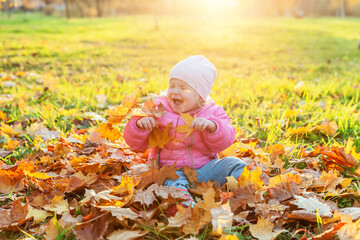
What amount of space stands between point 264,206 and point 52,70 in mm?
5192

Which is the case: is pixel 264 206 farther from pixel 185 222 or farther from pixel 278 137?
pixel 278 137

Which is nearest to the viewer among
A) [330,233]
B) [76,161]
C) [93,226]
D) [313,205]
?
[330,233]

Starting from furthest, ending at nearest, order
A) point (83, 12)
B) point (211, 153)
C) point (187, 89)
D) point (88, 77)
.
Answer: point (83, 12), point (88, 77), point (211, 153), point (187, 89)

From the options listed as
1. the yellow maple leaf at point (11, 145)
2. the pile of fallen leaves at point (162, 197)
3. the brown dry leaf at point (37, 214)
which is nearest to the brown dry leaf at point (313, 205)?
the pile of fallen leaves at point (162, 197)

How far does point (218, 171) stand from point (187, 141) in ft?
0.91

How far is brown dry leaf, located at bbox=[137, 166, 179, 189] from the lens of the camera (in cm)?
196

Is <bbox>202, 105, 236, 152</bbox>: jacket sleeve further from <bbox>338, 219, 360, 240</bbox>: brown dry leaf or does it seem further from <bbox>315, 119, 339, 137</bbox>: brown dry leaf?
<bbox>315, 119, 339, 137</bbox>: brown dry leaf

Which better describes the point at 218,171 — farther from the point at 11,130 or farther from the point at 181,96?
the point at 11,130

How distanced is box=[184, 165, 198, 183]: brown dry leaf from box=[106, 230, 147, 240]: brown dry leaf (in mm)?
603

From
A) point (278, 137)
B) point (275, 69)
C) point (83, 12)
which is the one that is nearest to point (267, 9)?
point (83, 12)

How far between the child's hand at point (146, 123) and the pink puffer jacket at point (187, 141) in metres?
0.07

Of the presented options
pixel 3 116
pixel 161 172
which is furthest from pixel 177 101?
pixel 3 116

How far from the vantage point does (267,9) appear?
57281mm

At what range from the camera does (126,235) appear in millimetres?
1483
